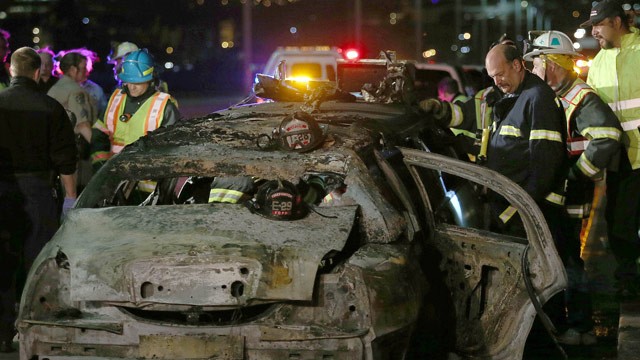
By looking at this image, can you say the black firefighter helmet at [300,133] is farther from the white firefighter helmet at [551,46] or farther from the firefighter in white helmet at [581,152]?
the white firefighter helmet at [551,46]

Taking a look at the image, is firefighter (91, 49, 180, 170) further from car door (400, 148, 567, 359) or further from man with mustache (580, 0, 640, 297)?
man with mustache (580, 0, 640, 297)

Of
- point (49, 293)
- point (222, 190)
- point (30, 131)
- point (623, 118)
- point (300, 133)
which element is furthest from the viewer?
point (623, 118)

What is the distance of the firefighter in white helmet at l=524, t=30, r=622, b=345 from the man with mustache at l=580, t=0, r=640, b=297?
0.67 ft

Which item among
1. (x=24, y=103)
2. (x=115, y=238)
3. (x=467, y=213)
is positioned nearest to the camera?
(x=115, y=238)

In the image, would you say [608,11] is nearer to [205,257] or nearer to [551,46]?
[551,46]

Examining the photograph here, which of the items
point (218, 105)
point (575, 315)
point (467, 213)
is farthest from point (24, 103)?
point (218, 105)

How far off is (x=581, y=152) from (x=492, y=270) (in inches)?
90.0

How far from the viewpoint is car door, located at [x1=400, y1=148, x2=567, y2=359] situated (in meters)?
5.51

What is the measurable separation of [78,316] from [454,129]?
431 cm

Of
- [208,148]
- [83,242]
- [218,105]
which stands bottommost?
[218,105]

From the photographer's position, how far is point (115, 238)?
5160 mm

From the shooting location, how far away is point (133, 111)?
8.36m

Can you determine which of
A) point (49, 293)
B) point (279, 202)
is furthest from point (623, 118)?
point (49, 293)

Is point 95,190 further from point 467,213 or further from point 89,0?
point 89,0
